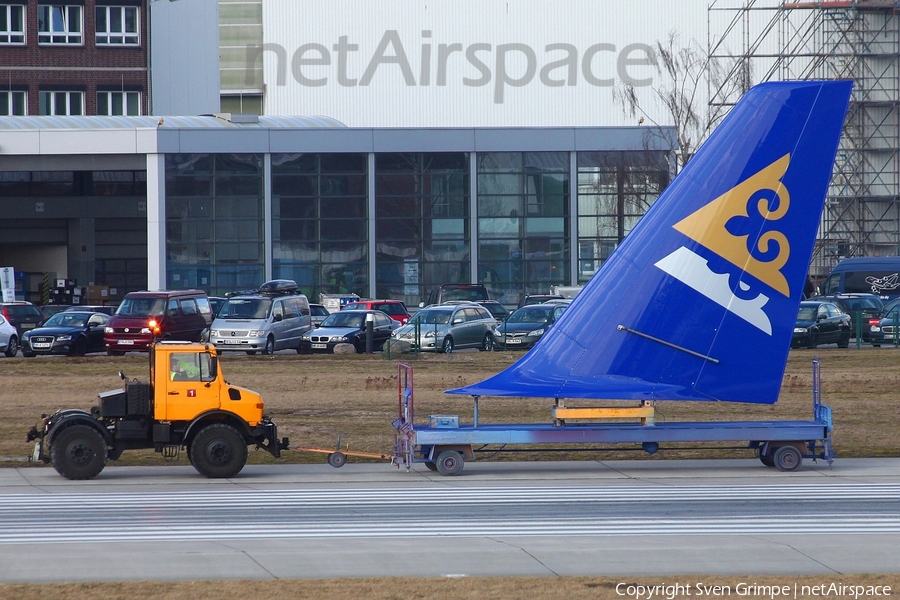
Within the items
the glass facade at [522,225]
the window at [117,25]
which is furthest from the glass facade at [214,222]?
the window at [117,25]

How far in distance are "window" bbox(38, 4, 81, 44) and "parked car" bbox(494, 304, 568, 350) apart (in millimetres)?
40159

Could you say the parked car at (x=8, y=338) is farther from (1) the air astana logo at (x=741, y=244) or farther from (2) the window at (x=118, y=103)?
(2) the window at (x=118, y=103)

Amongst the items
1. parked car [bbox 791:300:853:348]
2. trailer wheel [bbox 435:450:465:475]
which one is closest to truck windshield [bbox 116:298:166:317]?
parked car [bbox 791:300:853:348]

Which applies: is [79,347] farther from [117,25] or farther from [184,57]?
[184,57]

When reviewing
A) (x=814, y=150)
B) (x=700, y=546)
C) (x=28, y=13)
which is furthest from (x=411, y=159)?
(x=700, y=546)

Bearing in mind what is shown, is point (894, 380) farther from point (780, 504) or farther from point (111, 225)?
point (111, 225)

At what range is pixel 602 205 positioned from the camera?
54406mm

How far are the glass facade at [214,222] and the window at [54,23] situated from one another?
17769 millimetres

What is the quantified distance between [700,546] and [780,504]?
2.70 meters

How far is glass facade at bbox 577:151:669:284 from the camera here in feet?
176

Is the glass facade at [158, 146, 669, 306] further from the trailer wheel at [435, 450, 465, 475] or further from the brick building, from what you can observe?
the trailer wheel at [435, 450, 465, 475]

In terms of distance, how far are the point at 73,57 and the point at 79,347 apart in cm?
3576

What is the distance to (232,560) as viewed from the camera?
32.5 feet

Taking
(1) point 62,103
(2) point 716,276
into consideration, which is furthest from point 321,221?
(2) point 716,276
